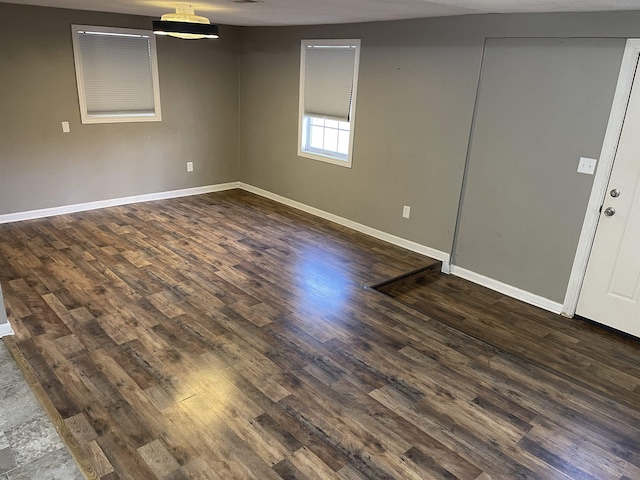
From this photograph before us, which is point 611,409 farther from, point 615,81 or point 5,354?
point 5,354

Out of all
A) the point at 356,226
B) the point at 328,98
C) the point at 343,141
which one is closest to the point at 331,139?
the point at 343,141

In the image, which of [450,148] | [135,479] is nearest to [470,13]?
[450,148]

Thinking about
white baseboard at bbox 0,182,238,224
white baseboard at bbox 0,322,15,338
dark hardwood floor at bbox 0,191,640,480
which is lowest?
dark hardwood floor at bbox 0,191,640,480

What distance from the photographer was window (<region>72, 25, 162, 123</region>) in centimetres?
504

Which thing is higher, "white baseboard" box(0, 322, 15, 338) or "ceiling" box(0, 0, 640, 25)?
"ceiling" box(0, 0, 640, 25)

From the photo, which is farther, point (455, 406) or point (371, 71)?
point (371, 71)

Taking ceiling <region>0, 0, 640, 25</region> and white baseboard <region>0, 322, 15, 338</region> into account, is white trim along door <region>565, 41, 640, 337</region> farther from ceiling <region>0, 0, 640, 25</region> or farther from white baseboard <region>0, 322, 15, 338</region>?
white baseboard <region>0, 322, 15, 338</region>

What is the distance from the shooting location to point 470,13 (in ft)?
12.3

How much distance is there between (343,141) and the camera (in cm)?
539

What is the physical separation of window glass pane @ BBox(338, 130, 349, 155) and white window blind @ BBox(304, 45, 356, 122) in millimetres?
211

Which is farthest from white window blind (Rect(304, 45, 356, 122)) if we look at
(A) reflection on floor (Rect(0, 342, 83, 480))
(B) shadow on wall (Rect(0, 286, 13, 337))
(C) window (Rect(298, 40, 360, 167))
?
(A) reflection on floor (Rect(0, 342, 83, 480))

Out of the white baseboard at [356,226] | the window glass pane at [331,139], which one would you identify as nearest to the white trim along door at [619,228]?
the white baseboard at [356,226]

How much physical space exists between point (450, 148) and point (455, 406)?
2.43m

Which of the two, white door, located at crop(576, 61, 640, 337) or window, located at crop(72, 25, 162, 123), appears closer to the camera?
white door, located at crop(576, 61, 640, 337)
